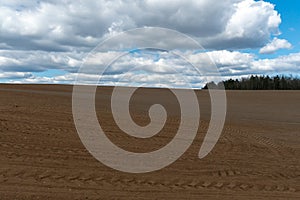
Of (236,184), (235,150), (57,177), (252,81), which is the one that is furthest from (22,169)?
(252,81)

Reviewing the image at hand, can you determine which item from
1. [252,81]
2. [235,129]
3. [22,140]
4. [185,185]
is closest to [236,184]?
[185,185]

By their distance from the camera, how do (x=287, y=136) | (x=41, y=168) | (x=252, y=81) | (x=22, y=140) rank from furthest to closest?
(x=252, y=81) < (x=287, y=136) < (x=22, y=140) < (x=41, y=168)

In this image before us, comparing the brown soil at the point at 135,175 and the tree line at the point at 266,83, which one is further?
the tree line at the point at 266,83

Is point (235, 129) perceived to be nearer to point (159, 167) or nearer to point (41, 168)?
point (159, 167)

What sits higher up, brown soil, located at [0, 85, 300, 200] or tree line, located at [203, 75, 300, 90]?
tree line, located at [203, 75, 300, 90]

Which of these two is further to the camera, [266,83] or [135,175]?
[266,83]

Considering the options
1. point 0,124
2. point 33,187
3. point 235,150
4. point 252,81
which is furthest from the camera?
point 252,81

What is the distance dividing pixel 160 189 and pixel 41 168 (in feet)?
8.99

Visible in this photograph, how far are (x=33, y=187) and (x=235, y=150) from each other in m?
6.58

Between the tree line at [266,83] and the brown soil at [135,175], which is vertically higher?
the tree line at [266,83]

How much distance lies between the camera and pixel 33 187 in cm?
752

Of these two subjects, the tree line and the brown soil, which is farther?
the tree line

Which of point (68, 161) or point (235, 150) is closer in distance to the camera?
point (68, 161)

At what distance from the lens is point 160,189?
25.8 feet
